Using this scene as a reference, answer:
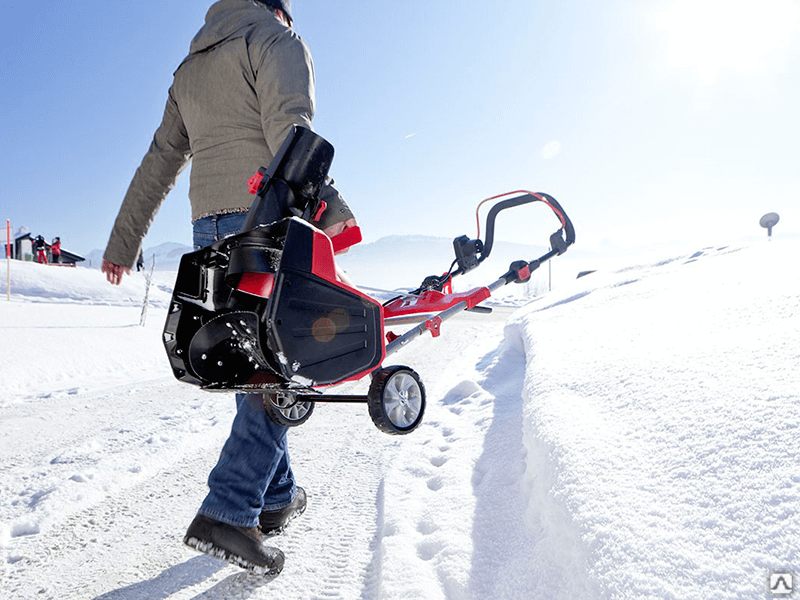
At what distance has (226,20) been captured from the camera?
1774 mm

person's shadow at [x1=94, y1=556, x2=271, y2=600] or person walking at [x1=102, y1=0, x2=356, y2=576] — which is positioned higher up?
person walking at [x1=102, y1=0, x2=356, y2=576]

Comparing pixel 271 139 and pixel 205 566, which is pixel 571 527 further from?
pixel 271 139

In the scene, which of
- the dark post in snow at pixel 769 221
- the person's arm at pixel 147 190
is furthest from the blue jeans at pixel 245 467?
the dark post in snow at pixel 769 221

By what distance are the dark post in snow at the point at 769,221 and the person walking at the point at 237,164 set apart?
7.08 metres

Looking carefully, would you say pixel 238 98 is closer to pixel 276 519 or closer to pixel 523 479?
pixel 276 519

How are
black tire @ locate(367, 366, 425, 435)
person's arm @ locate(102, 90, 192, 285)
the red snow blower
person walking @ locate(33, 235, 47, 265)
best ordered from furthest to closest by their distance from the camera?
person walking @ locate(33, 235, 47, 265)
person's arm @ locate(102, 90, 192, 285)
black tire @ locate(367, 366, 425, 435)
the red snow blower

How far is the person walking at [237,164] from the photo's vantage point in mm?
1566

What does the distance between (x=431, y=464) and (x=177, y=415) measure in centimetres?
201

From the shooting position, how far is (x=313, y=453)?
276 centimetres

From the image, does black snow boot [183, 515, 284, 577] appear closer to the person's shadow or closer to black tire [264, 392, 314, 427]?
the person's shadow

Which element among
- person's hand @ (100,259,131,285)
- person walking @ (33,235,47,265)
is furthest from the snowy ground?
person walking @ (33,235,47,265)

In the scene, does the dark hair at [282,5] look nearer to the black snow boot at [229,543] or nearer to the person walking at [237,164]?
the person walking at [237,164]

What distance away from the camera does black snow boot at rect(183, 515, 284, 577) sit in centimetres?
153

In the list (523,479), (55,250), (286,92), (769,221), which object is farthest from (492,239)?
(55,250)
